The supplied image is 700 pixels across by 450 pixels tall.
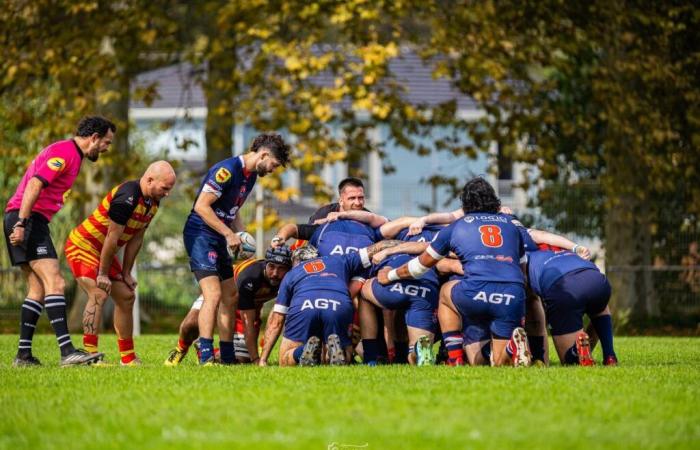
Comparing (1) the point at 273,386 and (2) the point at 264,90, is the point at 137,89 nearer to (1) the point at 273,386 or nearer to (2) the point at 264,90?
(2) the point at 264,90

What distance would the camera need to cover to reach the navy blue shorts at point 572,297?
39.7ft

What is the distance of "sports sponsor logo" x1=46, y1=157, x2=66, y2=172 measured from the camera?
11992 mm

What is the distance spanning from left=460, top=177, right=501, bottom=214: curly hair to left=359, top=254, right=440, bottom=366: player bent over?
85 centimetres

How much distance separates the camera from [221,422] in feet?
25.4

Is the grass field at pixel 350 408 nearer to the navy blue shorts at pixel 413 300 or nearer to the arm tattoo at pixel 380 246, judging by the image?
the navy blue shorts at pixel 413 300

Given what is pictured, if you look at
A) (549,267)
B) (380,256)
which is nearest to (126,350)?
(380,256)

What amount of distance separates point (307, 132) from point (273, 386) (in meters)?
14.6

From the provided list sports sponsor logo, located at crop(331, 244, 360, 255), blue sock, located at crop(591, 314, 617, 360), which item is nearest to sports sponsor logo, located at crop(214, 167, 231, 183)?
sports sponsor logo, located at crop(331, 244, 360, 255)

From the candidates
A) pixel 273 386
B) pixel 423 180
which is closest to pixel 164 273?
pixel 423 180

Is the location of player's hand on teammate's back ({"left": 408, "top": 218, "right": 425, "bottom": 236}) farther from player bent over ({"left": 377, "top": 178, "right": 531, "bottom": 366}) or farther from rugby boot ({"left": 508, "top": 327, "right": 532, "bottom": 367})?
rugby boot ({"left": 508, "top": 327, "right": 532, "bottom": 367})

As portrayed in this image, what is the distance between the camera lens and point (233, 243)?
476 inches

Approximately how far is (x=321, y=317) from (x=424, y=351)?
993mm

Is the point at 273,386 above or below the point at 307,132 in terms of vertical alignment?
below

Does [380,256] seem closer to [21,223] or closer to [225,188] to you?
Answer: [225,188]
